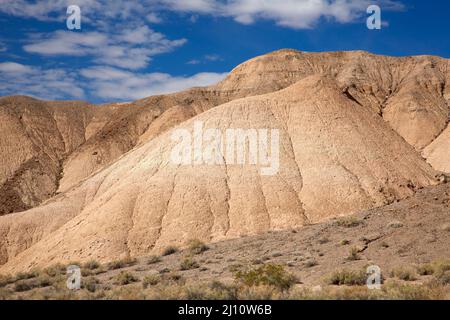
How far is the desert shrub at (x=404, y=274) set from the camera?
1648 cm

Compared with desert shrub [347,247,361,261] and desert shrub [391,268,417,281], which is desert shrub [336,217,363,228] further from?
desert shrub [391,268,417,281]

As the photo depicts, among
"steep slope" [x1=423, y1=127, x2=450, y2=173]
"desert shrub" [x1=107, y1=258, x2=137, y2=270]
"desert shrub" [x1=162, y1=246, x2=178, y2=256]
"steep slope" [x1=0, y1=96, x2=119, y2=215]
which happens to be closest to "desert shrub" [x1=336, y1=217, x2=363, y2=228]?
"desert shrub" [x1=162, y1=246, x2=178, y2=256]

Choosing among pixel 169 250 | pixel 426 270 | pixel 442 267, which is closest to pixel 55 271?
pixel 169 250

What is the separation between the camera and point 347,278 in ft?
52.6

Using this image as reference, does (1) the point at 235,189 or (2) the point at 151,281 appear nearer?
(2) the point at 151,281

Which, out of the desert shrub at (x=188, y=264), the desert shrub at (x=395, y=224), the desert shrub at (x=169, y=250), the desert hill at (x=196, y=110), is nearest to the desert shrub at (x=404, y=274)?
the desert shrub at (x=395, y=224)

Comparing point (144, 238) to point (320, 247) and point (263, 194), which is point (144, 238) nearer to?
point (263, 194)

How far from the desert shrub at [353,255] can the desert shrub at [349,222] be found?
551cm

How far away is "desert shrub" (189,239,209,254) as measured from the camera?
2636 cm

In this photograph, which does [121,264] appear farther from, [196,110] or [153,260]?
[196,110]

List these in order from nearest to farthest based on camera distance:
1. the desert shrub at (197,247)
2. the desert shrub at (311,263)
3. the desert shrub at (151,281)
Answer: the desert shrub at (151,281)
the desert shrub at (311,263)
the desert shrub at (197,247)

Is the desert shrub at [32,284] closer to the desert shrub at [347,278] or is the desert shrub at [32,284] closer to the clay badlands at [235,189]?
the clay badlands at [235,189]

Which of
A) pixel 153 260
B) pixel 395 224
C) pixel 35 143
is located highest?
pixel 35 143

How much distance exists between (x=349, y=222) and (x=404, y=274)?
34.0 feet
